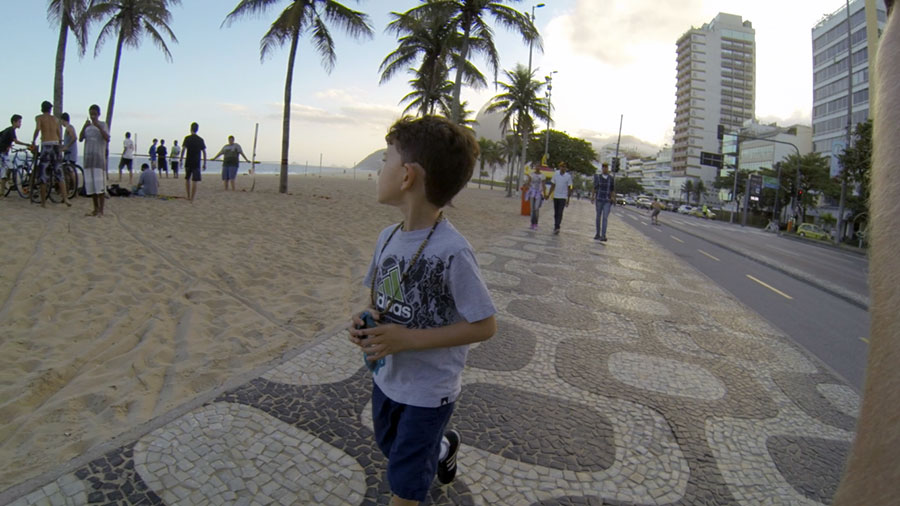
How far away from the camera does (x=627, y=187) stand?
12338 centimetres

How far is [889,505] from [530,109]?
3732 cm

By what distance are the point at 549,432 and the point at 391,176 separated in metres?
1.69

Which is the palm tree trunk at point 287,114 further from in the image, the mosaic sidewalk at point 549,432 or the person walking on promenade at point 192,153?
the mosaic sidewalk at point 549,432

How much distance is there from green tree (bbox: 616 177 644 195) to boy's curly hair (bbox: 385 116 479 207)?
405 feet

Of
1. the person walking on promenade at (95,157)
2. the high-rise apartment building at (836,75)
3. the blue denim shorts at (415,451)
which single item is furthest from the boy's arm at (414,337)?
the high-rise apartment building at (836,75)

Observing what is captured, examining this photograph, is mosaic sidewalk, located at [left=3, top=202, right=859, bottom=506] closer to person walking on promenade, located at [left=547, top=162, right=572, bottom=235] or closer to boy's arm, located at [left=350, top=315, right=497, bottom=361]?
boy's arm, located at [left=350, top=315, right=497, bottom=361]

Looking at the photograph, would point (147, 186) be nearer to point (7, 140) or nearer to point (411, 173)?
point (7, 140)

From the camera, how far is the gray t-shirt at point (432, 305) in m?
1.70

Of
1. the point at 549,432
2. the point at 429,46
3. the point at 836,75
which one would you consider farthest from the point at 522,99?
the point at 836,75

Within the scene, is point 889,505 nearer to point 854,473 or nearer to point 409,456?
point 854,473

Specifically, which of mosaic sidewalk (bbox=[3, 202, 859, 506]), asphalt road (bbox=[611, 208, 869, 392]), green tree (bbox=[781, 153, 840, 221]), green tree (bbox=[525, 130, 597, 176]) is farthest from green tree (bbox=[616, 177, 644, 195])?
mosaic sidewalk (bbox=[3, 202, 859, 506])

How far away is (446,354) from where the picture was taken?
69.9 inches

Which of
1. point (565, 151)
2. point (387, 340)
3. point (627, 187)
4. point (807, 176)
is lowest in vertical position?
point (387, 340)

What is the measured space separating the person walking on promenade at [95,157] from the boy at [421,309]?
27.4ft
